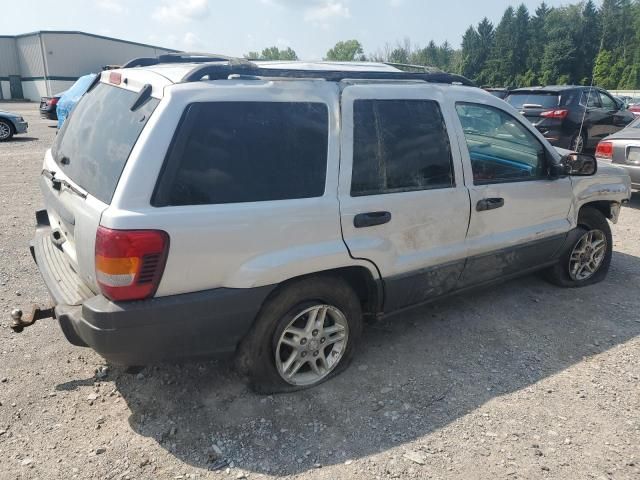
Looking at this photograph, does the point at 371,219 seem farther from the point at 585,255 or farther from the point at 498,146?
the point at 585,255

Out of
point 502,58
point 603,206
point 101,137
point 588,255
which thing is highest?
point 502,58

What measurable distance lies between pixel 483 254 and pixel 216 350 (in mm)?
2137

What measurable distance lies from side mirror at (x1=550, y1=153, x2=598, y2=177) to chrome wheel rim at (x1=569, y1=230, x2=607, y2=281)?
32.2 inches

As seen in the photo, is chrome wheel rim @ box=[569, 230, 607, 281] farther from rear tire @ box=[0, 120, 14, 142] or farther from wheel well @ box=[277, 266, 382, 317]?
rear tire @ box=[0, 120, 14, 142]

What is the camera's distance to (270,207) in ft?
Result: 8.61

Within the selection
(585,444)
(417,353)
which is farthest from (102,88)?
(585,444)

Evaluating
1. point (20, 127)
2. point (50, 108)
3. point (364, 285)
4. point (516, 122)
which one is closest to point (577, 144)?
point (516, 122)

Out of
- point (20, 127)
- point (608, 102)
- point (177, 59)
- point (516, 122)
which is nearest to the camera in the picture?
point (177, 59)

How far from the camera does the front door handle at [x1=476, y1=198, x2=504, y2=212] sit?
3568mm

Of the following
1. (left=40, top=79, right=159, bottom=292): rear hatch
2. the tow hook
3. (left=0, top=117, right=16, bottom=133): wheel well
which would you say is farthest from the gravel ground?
(left=0, top=117, right=16, bottom=133): wheel well

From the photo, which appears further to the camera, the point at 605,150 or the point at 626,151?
the point at 605,150

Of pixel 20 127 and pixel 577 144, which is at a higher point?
pixel 20 127

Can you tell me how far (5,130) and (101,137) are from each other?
13712 mm

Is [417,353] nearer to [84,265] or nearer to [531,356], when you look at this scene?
[531,356]
